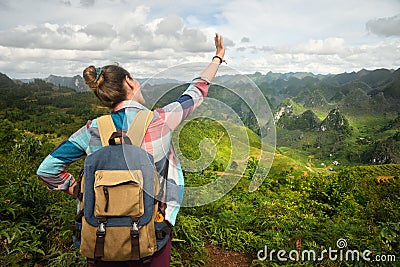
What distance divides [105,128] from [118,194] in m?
0.30

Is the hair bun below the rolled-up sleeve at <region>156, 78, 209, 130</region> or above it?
above

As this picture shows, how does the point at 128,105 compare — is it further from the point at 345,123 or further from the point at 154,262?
the point at 345,123

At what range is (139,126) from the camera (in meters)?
1.46

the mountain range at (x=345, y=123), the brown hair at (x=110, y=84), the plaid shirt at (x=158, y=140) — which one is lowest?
the mountain range at (x=345, y=123)

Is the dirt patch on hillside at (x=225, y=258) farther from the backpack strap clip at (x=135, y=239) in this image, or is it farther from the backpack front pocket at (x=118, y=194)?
→ the backpack front pocket at (x=118, y=194)

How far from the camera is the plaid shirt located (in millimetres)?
1478

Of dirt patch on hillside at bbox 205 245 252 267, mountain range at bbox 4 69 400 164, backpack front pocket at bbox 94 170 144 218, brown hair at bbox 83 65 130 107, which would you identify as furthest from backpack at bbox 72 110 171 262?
mountain range at bbox 4 69 400 164

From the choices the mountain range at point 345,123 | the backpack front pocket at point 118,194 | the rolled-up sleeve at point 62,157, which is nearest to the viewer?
the backpack front pocket at point 118,194

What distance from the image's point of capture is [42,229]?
318 cm

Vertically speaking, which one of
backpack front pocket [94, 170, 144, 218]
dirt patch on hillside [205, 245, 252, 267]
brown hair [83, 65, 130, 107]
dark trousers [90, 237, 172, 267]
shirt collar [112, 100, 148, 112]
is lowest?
dirt patch on hillside [205, 245, 252, 267]

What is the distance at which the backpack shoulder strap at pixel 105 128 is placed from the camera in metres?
1.47

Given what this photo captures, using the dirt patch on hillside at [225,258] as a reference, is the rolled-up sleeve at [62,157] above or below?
above

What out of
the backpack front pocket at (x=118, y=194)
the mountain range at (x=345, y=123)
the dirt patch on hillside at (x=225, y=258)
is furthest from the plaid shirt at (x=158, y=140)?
the mountain range at (x=345, y=123)

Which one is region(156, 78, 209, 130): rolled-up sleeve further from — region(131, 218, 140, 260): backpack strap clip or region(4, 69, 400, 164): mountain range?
region(4, 69, 400, 164): mountain range
